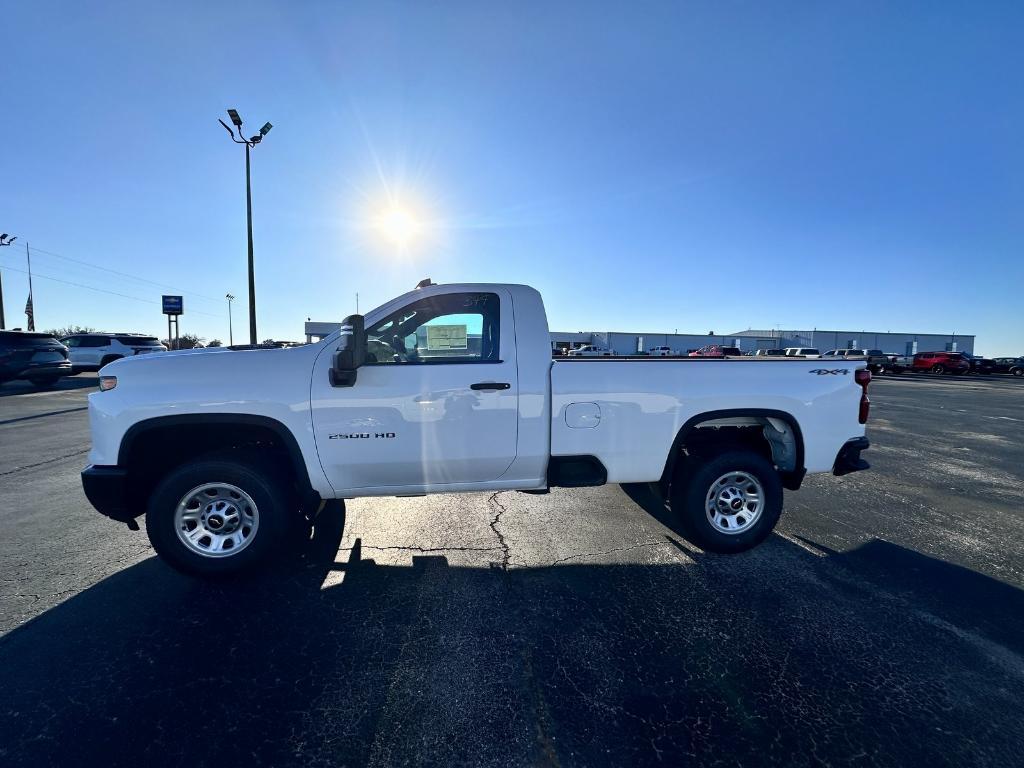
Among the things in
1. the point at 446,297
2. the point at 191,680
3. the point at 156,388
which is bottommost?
the point at 191,680

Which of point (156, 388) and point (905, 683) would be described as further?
point (156, 388)

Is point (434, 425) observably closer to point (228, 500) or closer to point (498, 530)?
point (498, 530)

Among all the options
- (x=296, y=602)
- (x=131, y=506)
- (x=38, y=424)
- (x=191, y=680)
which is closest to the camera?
(x=191, y=680)

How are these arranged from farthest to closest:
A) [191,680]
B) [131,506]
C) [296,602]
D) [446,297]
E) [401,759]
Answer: [446,297] < [131,506] < [296,602] < [191,680] < [401,759]

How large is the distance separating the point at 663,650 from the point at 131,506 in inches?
149

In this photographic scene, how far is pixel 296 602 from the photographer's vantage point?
2.89 metres

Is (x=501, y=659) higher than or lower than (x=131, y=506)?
lower

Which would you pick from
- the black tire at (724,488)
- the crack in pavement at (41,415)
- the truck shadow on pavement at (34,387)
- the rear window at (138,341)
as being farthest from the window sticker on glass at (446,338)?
the rear window at (138,341)

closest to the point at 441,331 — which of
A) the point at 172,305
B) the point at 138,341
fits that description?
the point at 138,341

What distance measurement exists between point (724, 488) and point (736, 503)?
0.18 metres

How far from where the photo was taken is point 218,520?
10.3ft

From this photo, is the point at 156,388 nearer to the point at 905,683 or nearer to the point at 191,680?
the point at 191,680

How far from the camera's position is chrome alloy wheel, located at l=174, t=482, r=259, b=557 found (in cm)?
309

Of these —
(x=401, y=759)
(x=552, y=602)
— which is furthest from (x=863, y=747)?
(x=401, y=759)
